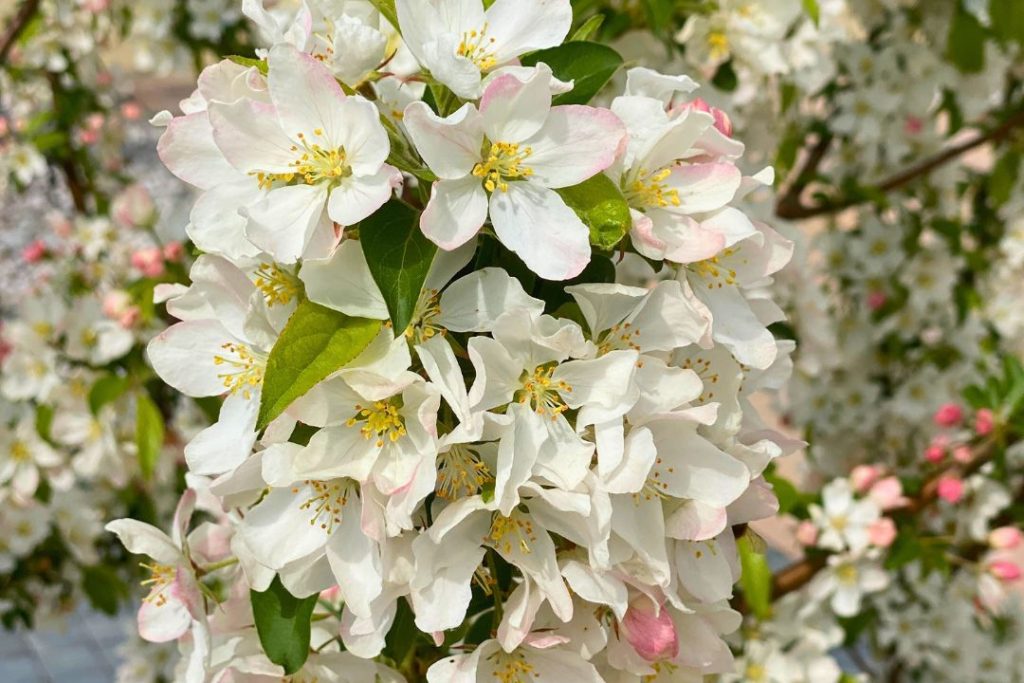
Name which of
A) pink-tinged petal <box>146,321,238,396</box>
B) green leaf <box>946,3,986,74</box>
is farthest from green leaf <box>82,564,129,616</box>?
green leaf <box>946,3,986,74</box>

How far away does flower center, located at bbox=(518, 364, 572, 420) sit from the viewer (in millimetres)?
642

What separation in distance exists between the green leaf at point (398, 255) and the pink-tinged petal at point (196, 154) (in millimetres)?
103

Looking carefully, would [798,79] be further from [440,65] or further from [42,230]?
[42,230]

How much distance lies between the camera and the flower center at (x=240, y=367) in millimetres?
695

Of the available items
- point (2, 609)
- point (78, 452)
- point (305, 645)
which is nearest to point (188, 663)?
point (305, 645)

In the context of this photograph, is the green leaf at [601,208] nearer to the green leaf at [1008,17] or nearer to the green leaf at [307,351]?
the green leaf at [307,351]

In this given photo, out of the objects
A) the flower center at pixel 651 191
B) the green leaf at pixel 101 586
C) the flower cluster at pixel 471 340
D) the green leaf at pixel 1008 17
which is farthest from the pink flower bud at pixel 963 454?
the green leaf at pixel 101 586

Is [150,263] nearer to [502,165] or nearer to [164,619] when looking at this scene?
[164,619]

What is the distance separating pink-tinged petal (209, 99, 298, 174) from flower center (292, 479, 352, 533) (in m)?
0.20

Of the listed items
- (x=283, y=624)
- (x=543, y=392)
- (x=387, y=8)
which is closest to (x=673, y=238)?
(x=543, y=392)

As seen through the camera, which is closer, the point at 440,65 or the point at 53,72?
the point at 440,65

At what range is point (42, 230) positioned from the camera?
388cm

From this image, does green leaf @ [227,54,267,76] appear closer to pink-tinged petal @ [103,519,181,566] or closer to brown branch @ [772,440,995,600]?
pink-tinged petal @ [103,519,181,566]

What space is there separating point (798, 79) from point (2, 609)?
6.02ft
